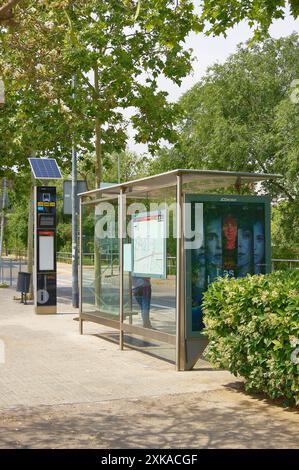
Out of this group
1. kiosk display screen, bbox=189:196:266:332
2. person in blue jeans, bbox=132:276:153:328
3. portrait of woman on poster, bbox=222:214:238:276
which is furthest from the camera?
person in blue jeans, bbox=132:276:153:328

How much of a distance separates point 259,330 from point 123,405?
1515 millimetres

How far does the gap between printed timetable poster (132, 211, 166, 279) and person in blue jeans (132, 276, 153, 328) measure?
0.10 metres

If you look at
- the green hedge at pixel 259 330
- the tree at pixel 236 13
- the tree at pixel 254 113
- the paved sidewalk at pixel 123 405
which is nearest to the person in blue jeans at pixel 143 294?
the paved sidewalk at pixel 123 405

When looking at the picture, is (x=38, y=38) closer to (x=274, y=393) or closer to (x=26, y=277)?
(x=26, y=277)

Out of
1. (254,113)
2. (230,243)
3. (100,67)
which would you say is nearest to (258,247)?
(230,243)

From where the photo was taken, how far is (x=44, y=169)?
56.4ft

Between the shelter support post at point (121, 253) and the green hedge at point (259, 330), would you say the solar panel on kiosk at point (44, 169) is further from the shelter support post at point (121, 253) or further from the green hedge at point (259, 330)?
the green hedge at point (259, 330)

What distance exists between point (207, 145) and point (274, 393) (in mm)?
23535

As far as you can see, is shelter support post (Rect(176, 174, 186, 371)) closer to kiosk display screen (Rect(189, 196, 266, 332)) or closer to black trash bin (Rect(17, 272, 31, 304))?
kiosk display screen (Rect(189, 196, 266, 332))

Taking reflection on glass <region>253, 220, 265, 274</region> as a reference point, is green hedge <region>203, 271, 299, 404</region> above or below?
below

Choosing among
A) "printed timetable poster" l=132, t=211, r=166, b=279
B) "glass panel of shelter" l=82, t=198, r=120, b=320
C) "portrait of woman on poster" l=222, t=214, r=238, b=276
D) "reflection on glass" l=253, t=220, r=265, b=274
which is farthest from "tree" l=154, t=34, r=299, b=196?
"portrait of woman on poster" l=222, t=214, r=238, b=276

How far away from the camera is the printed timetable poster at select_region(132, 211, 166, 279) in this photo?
948cm

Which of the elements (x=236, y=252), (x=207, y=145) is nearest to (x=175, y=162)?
(x=207, y=145)

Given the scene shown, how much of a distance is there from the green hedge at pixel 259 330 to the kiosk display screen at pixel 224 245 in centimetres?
98
